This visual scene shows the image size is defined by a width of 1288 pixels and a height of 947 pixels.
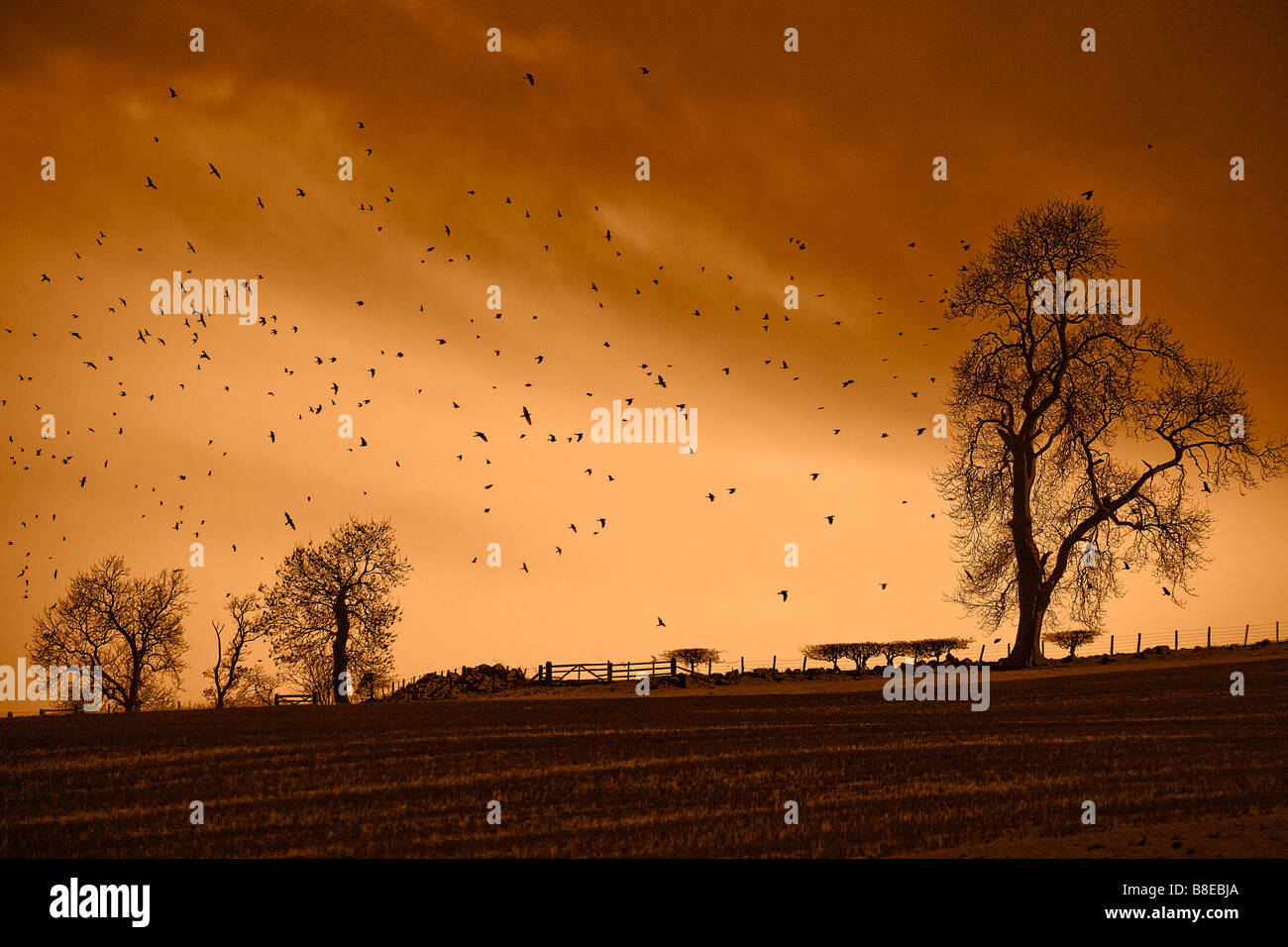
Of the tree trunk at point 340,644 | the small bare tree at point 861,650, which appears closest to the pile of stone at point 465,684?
the tree trunk at point 340,644

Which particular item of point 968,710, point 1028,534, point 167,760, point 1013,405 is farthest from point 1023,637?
point 167,760

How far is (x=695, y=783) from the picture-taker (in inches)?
809

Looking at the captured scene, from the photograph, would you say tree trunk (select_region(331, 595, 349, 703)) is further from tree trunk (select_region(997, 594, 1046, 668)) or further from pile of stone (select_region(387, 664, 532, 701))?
tree trunk (select_region(997, 594, 1046, 668))

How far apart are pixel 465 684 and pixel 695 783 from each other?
157ft

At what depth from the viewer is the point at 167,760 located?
2684 cm

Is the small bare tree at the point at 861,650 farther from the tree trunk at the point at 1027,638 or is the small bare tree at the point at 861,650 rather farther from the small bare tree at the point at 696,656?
the tree trunk at the point at 1027,638

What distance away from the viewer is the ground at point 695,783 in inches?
598

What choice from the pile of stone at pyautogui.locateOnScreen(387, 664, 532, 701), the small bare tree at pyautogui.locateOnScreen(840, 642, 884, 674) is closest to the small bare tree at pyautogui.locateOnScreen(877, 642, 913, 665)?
the small bare tree at pyautogui.locateOnScreen(840, 642, 884, 674)

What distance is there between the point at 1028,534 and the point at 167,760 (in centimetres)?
3699

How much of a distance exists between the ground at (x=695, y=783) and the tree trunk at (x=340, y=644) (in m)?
29.8

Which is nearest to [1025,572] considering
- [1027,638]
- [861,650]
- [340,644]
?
[1027,638]
